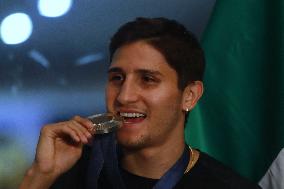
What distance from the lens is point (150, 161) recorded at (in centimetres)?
123

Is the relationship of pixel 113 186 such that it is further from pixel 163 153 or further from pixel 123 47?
pixel 123 47

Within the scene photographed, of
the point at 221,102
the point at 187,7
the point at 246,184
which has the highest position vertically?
the point at 187,7

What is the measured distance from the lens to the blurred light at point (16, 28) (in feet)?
4.78

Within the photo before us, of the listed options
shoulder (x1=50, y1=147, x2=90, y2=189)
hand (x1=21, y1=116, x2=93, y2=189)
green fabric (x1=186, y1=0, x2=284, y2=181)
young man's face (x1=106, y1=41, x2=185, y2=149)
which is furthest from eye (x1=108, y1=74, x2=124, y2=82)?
green fabric (x1=186, y1=0, x2=284, y2=181)

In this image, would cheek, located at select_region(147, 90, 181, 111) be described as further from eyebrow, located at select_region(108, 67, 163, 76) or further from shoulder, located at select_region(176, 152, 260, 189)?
shoulder, located at select_region(176, 152, 260, 189)

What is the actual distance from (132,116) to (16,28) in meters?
0.55

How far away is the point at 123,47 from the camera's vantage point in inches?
48.3

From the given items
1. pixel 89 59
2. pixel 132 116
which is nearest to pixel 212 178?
pixel 132 116

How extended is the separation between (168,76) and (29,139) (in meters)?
0.55

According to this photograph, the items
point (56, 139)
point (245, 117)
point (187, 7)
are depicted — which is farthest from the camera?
point (187, 7)

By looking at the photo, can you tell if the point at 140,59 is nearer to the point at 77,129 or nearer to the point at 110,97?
the point at 110,97

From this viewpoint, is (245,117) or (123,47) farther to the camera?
(245,117)

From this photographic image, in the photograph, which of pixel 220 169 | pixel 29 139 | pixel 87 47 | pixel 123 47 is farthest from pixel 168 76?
pixel 29 139

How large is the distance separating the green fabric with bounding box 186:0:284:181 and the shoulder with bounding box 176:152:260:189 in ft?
0.75
